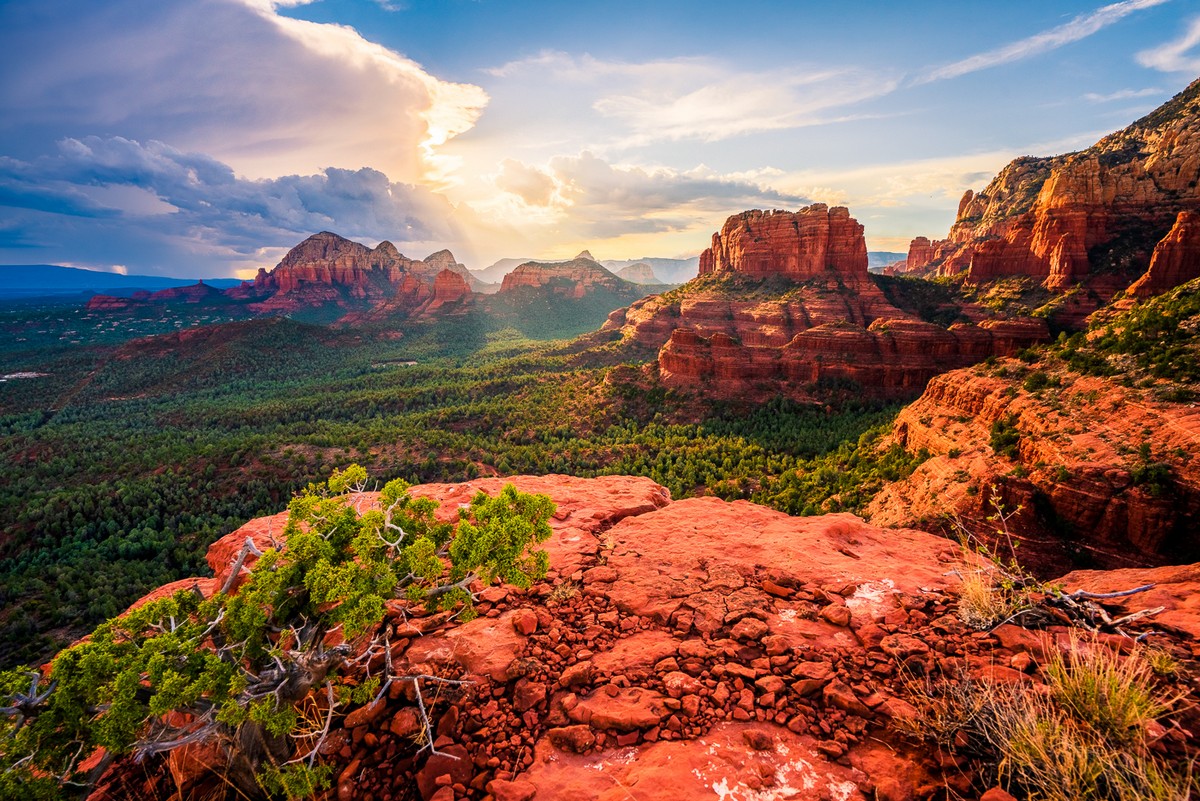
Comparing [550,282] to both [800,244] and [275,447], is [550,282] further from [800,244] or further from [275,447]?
[275,447]

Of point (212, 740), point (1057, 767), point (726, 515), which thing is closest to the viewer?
point (1057, 767)

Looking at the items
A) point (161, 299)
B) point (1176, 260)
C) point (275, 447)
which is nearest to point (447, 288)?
point (161, 299)

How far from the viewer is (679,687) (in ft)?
19.3

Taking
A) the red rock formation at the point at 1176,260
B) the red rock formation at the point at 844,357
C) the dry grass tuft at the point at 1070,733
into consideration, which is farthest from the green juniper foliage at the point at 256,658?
Result: the red rock formation at the point at 1176,260

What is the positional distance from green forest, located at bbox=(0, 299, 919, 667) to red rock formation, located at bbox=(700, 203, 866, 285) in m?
33.0

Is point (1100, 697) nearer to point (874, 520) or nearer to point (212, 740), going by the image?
point (212, 740)

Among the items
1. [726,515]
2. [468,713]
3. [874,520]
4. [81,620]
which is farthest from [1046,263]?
[81,620]

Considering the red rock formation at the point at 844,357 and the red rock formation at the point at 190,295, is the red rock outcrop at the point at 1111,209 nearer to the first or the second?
the red rock formation at the point at 844,357

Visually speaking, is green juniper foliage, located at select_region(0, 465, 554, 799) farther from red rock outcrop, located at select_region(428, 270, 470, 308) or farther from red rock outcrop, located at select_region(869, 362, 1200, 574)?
red rock outcrop, located at select_region(428, 270, 470, 308)

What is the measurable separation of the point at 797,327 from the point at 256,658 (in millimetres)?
69801

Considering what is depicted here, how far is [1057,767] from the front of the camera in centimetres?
360

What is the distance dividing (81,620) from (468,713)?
32.4m

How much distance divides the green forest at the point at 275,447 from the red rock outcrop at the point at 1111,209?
3690cm

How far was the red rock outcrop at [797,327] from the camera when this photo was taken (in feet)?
162
